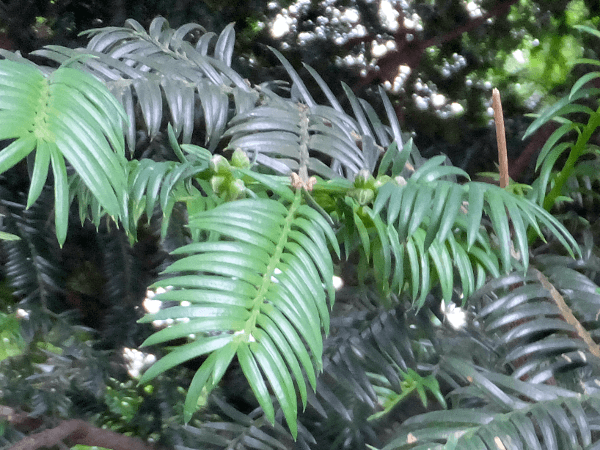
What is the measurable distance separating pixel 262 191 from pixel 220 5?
596 millimetres

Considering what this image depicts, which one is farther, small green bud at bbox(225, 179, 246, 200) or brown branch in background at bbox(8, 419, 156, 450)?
brown branch in background at bbox(8, 419, 156, 450)

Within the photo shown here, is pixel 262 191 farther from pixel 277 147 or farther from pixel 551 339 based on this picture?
pixel 551 339

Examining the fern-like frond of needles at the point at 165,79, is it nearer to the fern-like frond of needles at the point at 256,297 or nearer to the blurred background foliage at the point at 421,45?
the fern-like frond of needles at the point at 256,297

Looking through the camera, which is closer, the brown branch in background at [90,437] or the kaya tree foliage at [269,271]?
the kaya tree foliage at [269,271]

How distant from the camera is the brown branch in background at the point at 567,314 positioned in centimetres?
36

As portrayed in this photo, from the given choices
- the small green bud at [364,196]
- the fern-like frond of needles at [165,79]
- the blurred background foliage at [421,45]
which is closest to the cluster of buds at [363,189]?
the small green bud at [364,196]

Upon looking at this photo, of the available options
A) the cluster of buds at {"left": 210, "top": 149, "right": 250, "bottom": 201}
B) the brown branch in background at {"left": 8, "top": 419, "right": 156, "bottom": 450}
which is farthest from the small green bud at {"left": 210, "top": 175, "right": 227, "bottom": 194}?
the brown branch in background at {"left": 8, "top": 419, "right": 156, "bottom": 450}

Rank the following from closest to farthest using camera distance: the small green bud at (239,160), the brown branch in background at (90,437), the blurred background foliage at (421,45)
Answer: the small green bud at (239,160)
the brown branch in background at (90,437)
the blurred background foliage at (421,45)

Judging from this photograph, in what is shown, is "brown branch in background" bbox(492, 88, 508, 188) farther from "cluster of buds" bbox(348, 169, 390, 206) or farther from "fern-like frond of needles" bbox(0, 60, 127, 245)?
"fern-like frond of needles" bbox(0, 60, 127, 245)

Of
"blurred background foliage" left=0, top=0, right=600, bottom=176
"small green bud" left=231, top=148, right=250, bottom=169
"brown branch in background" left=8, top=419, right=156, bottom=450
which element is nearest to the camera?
"small green bud" left=231, top=148, right=250, bottom=169

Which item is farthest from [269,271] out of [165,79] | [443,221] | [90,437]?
[90,437]

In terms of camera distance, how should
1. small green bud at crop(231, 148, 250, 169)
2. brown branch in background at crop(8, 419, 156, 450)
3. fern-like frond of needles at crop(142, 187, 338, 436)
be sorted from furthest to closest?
1. brown branch in background at crop(8, 419, 156, 450)
2. small green bud at crop(231, 148, 250, 169)
3. fern-like frond of needles at crop(142, 187, 338, 436)

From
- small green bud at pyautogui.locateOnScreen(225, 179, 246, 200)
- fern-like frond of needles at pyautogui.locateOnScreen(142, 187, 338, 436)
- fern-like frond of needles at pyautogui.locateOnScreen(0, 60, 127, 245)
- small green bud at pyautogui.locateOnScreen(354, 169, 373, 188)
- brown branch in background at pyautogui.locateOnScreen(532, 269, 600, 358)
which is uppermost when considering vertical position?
fern-like frond of needles at pyautogui.locateOnScreen(0, 60, 127, 245)

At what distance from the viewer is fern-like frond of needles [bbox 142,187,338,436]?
0.19m
